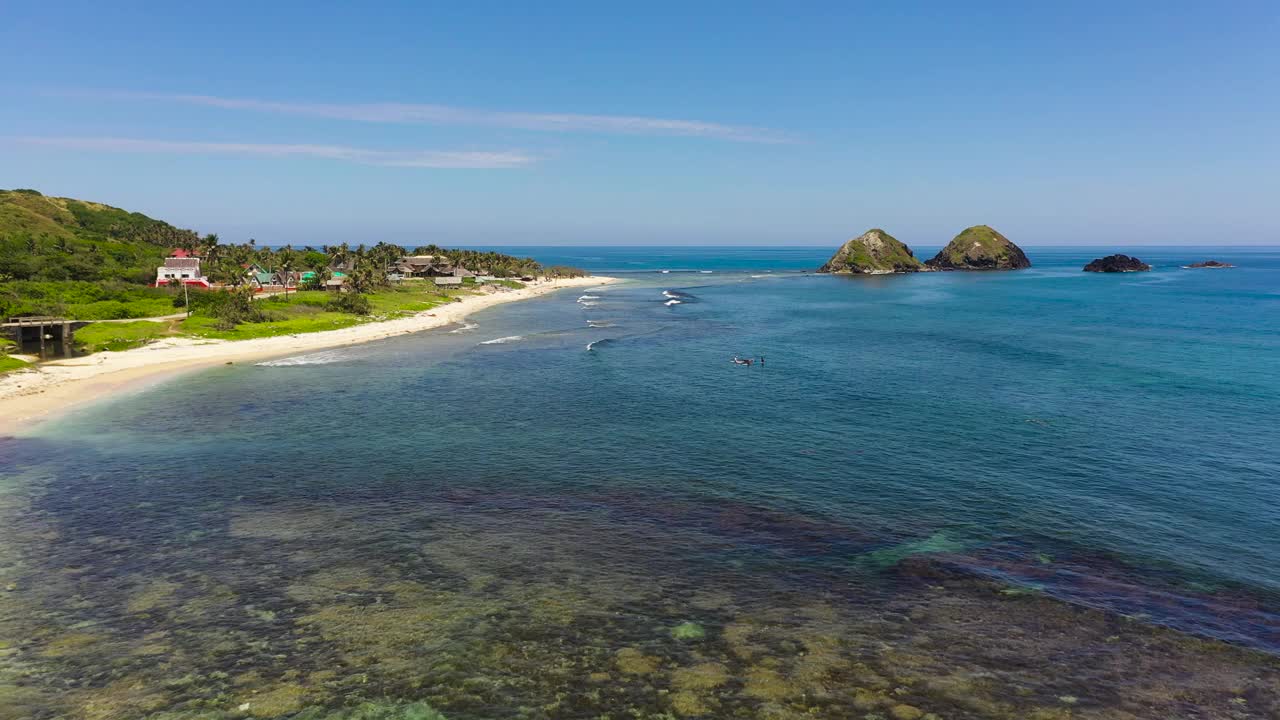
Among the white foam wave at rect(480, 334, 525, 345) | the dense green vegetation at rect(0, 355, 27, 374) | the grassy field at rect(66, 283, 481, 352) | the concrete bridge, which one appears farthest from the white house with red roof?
the white foam wave at rect(480, 334, 525, 345)

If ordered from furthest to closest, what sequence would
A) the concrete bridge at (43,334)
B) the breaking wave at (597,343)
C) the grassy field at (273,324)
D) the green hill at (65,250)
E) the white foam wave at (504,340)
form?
the green hill at (65,250), the white foam wave at (504,340), the breaking wave at (597,343), the grassy field at (273,324), the concrete bridge at (43,334)

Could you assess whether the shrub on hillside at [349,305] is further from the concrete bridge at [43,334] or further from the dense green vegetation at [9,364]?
the dense green vegetation at [9,364]

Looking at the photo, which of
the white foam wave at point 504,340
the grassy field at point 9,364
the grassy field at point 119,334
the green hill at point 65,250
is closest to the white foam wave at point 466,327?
the white foam wave at point 504,340

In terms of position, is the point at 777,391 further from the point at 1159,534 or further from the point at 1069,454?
the point at 1159,534

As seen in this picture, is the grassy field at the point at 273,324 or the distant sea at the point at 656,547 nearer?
the distant sea at the point at 656,547

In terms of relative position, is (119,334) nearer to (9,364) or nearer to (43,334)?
(43,334)

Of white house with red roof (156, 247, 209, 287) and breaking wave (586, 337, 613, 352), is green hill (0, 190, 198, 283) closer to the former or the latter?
white house with red roof (156, 247, 209, 287)

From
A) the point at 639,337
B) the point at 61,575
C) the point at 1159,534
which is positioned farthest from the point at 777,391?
the point at 61,575
